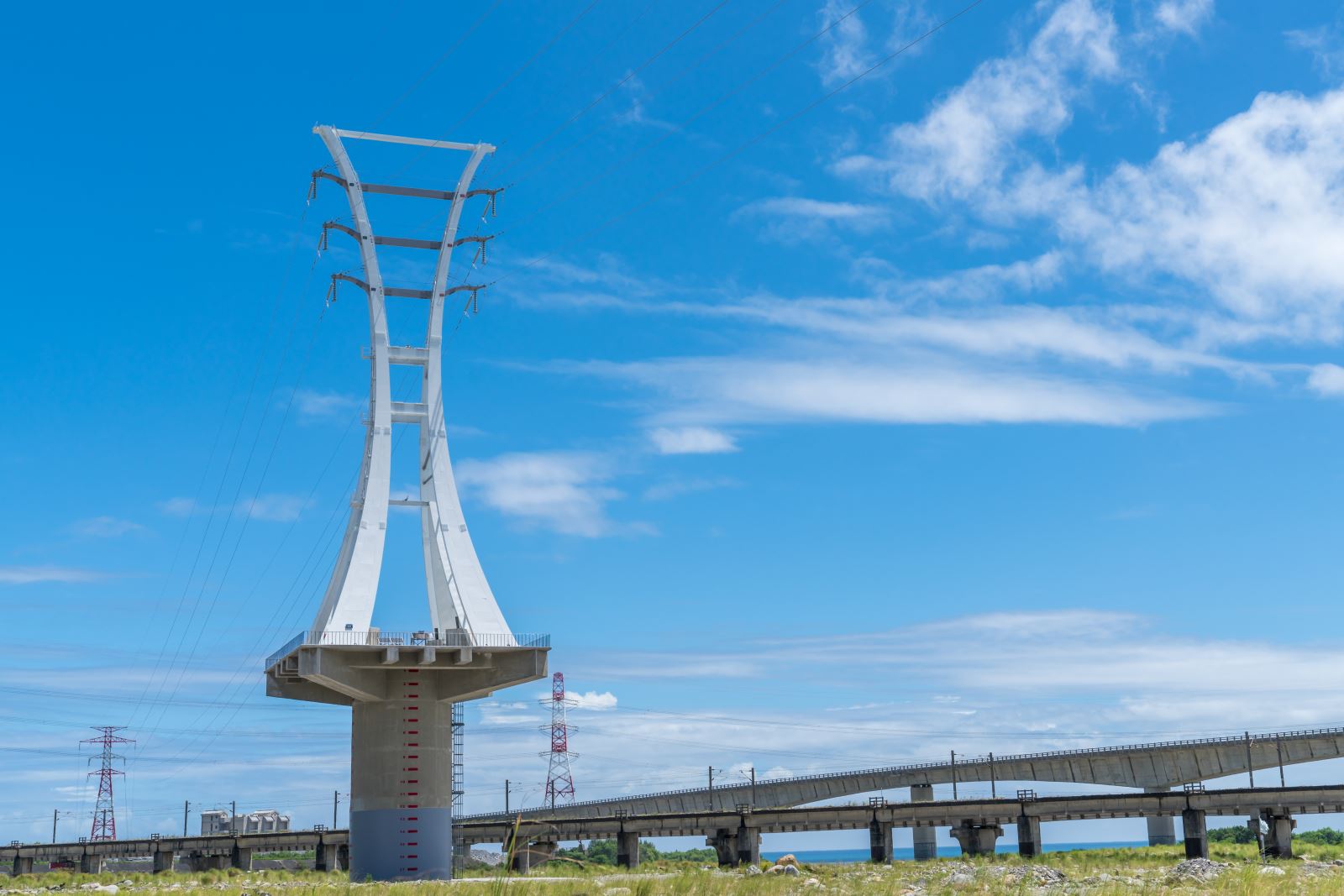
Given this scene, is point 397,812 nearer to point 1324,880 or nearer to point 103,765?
point 1324,880

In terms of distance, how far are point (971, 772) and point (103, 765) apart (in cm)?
8490

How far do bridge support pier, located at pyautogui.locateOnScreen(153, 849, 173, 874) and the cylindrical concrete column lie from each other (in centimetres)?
5812

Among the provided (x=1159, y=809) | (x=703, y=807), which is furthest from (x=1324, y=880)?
(x=703, y=807)

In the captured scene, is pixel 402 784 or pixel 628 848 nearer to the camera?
pixel 402 784

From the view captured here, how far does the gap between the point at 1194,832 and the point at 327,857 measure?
58.1 metres

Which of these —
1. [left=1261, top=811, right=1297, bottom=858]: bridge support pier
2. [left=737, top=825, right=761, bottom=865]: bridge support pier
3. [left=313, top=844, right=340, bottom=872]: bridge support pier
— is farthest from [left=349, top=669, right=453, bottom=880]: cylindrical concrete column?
[left=313, top=844, right=340, bottom=872]: bridge support pier

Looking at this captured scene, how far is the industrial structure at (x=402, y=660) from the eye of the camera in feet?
145

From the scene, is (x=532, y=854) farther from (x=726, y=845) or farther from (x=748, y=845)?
(x=726, y=845)

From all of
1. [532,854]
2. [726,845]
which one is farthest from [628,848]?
[532,854]

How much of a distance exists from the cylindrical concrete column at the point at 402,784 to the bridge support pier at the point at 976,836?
1255 inches

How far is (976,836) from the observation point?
67.1m

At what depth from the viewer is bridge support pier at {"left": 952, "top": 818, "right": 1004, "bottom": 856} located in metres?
66.5

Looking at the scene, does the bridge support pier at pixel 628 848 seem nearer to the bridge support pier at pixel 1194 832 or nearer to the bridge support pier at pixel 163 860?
Result: the bridge support pier at pixel 1194 832

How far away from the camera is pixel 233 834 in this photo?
297 ft
